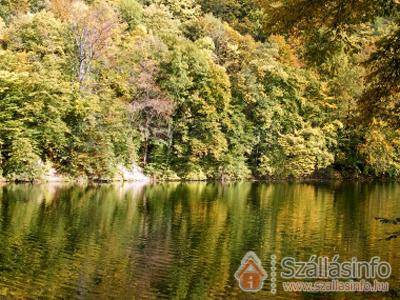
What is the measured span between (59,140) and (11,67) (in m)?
7.50

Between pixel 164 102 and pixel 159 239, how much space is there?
3419 centimetres

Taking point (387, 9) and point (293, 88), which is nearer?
point (387, 9)

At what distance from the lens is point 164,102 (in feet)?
179

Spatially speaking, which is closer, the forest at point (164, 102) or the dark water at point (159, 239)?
the dark water at point (159, 239)

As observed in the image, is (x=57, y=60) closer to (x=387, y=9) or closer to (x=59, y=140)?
(x=59, y=140)

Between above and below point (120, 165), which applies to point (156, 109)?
above

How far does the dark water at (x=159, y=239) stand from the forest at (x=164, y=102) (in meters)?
7.32

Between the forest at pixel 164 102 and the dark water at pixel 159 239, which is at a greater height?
the forest at pixel 164 102

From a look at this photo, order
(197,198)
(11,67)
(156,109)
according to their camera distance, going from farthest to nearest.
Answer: (156,109), (11,67), (197,198)

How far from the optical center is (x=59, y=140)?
4584 centimetres

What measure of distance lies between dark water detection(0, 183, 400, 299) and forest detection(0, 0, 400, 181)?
732 cm

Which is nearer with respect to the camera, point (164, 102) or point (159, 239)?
point (159, 239)

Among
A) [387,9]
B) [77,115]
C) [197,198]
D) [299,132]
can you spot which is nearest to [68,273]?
[387,9]

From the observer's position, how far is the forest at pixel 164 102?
45.7 meters
